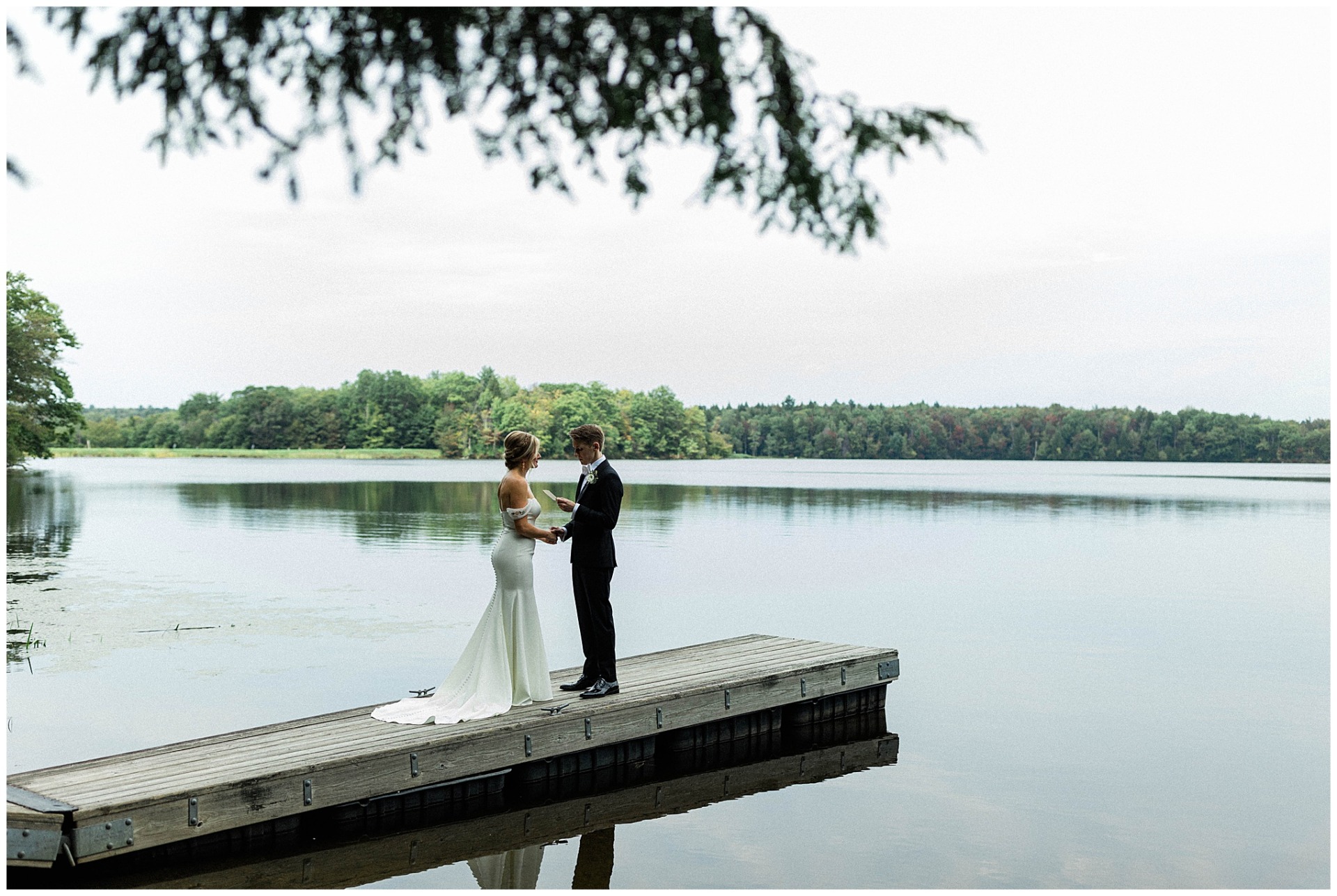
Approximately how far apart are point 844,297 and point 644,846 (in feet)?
293

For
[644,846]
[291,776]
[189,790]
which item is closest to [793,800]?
[644,846]

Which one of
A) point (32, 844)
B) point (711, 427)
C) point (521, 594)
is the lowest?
point (32, 844)

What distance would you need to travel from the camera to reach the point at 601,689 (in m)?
9.29

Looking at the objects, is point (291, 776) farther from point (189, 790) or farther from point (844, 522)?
point (844, 522)

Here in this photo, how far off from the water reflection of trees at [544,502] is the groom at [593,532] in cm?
1964

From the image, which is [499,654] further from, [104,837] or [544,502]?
[544,502]

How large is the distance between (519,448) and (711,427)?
95016 mm

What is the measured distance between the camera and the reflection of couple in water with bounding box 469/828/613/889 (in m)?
7.46

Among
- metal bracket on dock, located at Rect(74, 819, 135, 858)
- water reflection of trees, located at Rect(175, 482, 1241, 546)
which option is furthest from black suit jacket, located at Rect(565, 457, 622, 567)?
water reflection of trees, located at Rect(175, 482, 1241, 546)

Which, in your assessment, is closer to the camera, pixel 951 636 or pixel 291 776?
pixel 291 776

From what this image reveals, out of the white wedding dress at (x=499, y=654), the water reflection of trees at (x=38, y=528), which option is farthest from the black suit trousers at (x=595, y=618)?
the water reflection of trees at (x=38, y=528)

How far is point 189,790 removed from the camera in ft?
22.4

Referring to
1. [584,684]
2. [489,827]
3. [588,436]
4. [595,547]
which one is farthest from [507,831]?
[588,436]

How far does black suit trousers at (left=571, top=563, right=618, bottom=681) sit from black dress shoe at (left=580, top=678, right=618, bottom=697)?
0.03 m
